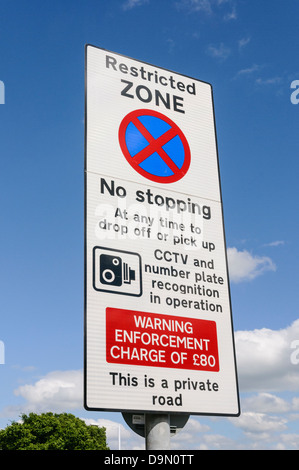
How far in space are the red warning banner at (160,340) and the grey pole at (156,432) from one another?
0.47 m

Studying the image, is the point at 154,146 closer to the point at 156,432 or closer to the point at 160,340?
the point at 160,340

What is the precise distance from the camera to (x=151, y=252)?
16.8ft

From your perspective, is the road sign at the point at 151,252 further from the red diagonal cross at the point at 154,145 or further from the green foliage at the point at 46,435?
the green foliage at the point at 46,435

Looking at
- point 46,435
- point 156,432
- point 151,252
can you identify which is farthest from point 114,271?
point 46,435

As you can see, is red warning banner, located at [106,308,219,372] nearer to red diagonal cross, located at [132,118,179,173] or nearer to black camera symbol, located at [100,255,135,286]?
black camera symbol, located at [100,255,135,286]

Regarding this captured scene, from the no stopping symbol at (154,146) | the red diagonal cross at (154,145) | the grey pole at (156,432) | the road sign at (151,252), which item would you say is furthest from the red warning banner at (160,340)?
the red diagonal cross at (154,145)

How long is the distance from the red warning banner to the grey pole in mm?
470

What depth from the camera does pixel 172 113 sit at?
6047 millimetres

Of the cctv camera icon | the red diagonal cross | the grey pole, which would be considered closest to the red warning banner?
the cctv camera icon

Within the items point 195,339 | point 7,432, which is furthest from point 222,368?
point 7,432

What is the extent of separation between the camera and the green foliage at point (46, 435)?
40.8 meters

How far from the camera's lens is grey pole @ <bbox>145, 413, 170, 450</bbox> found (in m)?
4.62

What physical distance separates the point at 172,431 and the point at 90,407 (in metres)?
0.96
